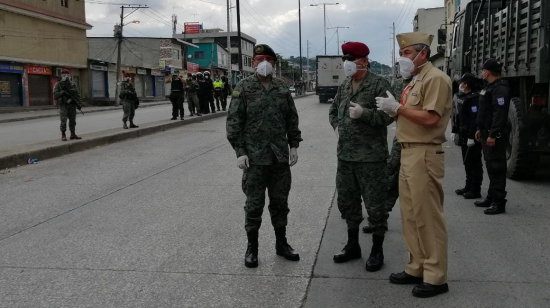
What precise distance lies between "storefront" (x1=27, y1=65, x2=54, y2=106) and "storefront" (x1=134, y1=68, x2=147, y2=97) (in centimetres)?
1355

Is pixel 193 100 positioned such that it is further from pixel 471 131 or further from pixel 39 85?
pixel 39 85

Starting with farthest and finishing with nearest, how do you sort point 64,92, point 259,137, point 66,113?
point 66,113, point 64,92, point 259,137

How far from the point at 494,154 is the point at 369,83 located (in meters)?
2.79

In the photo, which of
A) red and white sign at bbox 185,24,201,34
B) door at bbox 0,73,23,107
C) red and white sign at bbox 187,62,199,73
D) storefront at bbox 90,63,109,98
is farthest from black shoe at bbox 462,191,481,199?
red and white sign at bbox 185,24,201,34

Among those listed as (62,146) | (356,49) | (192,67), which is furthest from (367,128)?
(192,67)

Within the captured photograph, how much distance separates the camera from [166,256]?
474 centimetres

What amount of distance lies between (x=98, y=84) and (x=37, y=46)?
818cm

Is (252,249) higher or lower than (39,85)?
lower

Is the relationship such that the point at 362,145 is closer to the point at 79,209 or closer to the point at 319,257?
the point at 319,257

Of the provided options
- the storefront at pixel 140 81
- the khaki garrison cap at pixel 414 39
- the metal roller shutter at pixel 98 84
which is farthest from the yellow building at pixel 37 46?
the khaki garrison cap at pixel 414 39

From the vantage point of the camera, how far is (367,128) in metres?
4.36

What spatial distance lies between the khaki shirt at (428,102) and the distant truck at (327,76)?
32200 millimetres

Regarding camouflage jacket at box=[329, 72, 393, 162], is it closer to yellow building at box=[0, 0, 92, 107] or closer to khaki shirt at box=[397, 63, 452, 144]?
khaki shirt at box=[397, 63, 452, 144]

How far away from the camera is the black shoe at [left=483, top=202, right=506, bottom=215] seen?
20.3ft
